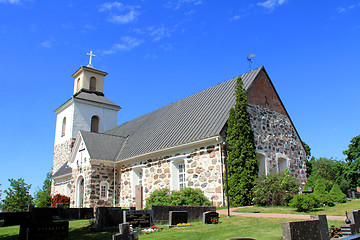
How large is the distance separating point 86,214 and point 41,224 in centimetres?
924

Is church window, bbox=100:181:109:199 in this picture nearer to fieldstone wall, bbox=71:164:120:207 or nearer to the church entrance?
fieldstone wall, bbox=71:164:120:207

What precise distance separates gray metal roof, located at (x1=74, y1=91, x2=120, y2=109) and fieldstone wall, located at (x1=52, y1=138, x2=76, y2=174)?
14.6ft

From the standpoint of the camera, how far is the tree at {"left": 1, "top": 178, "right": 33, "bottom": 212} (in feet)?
124

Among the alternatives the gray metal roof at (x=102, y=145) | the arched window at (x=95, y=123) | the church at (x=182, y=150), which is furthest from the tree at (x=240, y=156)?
the arched window at (x=95, y=123)

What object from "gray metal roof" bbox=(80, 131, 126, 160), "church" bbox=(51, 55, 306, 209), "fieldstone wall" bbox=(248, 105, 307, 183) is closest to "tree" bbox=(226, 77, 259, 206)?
"church" bbox=(51, 55, 306, 209)

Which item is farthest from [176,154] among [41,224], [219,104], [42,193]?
[42,193]

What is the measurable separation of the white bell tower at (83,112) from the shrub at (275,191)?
21682 mm

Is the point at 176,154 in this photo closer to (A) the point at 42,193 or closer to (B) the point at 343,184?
(B) the point at 343,184

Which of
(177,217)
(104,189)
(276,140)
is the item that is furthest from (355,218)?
(104,189)

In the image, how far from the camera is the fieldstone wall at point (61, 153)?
100.0 feet

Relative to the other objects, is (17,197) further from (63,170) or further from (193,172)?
(193,172)

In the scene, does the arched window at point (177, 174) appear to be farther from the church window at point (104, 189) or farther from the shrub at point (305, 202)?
the shrub at point (305, 202)

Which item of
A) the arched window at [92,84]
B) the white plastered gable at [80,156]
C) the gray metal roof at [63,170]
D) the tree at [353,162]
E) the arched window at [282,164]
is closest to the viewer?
the arched window at [282,164]

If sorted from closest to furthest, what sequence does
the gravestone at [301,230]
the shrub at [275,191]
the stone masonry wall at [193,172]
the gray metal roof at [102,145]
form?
the gravestone at [301,230] < the shrub at [275,191] < the stone masonry wall at [193,172] < the gray metal roof at [102,145]
